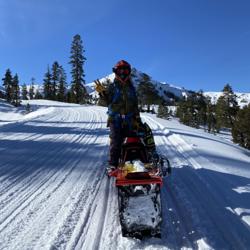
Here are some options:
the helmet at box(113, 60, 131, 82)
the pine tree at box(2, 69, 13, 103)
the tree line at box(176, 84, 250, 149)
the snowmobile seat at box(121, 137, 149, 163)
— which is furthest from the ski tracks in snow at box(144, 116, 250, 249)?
the pine tree at box(2, 69, 13, 103)

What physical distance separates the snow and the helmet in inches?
87.6

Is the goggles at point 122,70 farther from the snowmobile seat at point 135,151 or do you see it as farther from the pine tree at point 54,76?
the pine tree at point 54,76

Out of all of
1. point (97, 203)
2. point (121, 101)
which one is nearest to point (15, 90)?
point (121, 101)

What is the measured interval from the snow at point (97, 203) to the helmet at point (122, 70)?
2.23m

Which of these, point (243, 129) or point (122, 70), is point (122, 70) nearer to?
point (122, 70)

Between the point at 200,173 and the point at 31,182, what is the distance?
383 cm

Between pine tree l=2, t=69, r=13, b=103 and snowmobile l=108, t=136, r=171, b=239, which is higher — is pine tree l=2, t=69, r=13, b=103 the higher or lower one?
the higher one

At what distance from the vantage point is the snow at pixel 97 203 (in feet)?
15.1

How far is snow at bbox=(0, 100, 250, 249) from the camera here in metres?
4.60

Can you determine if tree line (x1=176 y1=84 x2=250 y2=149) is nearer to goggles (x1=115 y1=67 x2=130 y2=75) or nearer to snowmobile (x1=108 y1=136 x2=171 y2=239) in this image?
goggles (x1=115 y1=67 x2=130 y2=75)

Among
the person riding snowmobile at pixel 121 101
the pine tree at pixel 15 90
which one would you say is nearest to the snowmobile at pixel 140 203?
the person riding snowmobile at pixel 121 101

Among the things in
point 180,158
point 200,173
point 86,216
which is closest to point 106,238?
point 86,216

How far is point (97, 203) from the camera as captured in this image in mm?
6086

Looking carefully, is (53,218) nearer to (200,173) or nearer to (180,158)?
(200,173)
